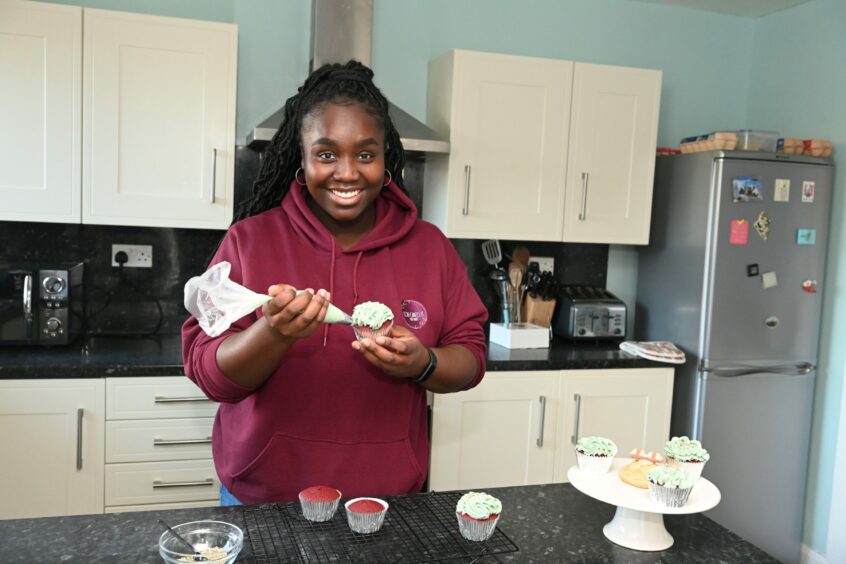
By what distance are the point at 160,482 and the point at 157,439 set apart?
5.8 inches

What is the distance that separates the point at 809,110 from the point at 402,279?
8.66 feet

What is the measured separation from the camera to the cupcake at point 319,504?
1211 mm

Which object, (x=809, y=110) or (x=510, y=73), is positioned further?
(x=809, y=110)

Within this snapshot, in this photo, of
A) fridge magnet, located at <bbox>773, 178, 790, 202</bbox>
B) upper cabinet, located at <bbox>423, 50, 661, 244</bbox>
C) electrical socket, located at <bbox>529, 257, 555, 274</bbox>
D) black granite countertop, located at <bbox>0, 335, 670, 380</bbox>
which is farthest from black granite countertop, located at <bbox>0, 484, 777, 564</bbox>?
electrical socket, located at <bbox>529, 257, 555, 274</bbox>

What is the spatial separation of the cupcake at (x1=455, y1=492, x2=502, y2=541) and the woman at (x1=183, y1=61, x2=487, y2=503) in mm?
255

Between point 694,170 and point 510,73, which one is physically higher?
point 510,73

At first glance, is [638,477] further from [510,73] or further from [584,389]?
[510,73]

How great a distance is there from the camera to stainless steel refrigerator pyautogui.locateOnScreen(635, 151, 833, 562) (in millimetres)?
2975

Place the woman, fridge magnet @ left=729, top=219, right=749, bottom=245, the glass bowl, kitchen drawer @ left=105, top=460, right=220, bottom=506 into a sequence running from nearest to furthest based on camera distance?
the glass bowl
the woman
kitchen drawer @ left=105, top=460, right=220, bottom=506
fridge magnet @ left=729, top=219, right=749, bottom=245

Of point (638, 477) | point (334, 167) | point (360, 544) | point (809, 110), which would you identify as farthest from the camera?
point (809, 110)

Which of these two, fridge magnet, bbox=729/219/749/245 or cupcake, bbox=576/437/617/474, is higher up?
fridge magnet, bbox=729/219/749/245

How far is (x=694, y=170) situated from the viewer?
309 cm

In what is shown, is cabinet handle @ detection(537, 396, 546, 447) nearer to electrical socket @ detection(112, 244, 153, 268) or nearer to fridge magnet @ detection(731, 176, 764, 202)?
fridge magnet @ detection(731, 176, 764, 202)

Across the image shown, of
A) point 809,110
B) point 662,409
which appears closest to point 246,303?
point 662,409
